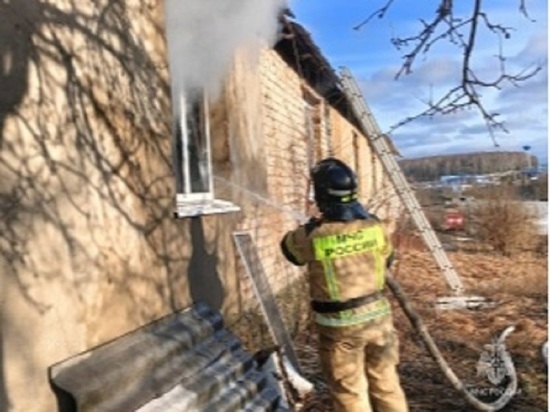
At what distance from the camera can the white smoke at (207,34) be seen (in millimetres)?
5821

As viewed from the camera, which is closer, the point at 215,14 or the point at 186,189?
the point at 186,189

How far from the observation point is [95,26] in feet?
12.1

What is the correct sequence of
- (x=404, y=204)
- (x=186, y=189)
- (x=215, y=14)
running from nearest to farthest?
(x=186, y=189)
(x=215, y=14)
(x=404, y=204)

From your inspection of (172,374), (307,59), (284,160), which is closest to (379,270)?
(172,374)

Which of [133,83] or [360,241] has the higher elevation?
[133,83]

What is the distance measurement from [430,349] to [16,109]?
358 cm

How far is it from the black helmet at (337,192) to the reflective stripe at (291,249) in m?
0.27

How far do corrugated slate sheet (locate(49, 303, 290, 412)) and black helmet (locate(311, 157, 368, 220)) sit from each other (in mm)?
1126

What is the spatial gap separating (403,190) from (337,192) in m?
5.64

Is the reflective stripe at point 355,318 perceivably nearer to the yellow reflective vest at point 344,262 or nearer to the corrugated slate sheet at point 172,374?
the yellow reflective vest at point 344,262

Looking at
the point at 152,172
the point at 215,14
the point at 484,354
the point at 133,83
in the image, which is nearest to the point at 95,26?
the point at 133,83

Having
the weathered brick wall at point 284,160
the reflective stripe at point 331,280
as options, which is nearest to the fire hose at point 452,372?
the reflective stripe at point 331,280

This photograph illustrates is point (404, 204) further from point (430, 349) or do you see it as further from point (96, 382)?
point (96, 382)

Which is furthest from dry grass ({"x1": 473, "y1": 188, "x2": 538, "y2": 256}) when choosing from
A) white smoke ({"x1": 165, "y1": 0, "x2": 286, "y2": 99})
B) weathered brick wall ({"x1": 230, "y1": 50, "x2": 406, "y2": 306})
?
white smoke ({"x1": 165, "y1": 0, "x2": 286, "y2": 99})
